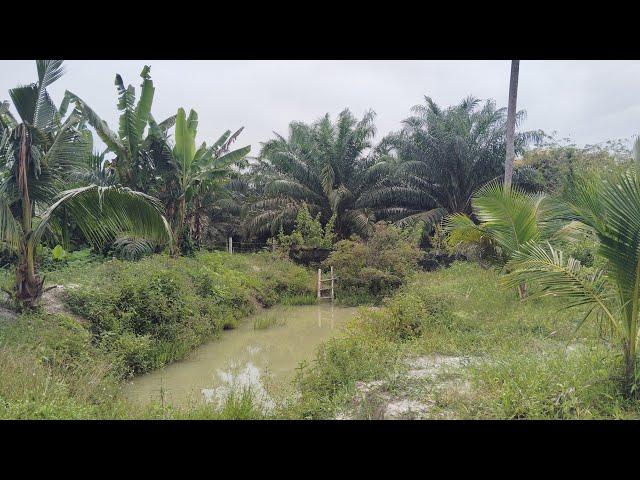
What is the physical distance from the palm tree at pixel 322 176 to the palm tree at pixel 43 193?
10.9 m

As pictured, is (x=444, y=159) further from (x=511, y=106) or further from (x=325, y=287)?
(x=325, y=287)

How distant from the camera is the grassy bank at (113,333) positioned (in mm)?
3951

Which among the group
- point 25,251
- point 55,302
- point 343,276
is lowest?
point 343,276

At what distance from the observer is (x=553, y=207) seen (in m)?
7.30

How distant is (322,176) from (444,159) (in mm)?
4680

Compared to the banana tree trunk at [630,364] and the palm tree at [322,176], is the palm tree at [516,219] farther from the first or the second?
the palm tree at [322,176]

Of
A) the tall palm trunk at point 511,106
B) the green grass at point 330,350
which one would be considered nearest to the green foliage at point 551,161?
the tall palm trunk at point 511,106

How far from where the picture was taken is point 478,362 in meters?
5.00

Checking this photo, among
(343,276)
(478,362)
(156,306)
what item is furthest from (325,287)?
(478,362)
